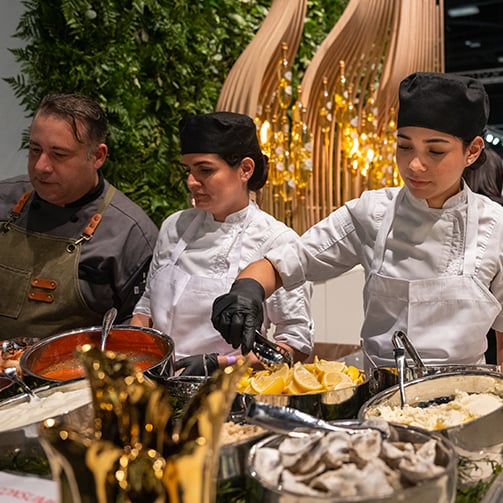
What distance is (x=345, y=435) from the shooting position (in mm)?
893

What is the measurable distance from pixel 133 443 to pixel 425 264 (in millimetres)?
1298

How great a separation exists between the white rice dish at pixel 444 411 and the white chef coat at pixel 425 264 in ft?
1.79

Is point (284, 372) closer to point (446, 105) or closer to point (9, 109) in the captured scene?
point (446, 105)

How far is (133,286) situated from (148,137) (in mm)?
2302

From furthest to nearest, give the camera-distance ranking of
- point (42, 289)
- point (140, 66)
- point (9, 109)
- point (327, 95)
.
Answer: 1. point (327, 95)
2. point (140, 66)
3. point (9, 109)
4. point (42, 289)

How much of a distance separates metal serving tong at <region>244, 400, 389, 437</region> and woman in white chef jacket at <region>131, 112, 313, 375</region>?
138 centimetres

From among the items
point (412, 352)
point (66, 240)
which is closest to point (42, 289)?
point (66, 240)

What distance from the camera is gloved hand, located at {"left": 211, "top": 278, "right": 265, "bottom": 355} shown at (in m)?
1.59

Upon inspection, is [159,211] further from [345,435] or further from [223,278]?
[345,435]

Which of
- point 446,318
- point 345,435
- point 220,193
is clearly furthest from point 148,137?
point 345,435

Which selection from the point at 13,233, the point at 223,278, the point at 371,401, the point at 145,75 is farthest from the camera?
the point at 145,75

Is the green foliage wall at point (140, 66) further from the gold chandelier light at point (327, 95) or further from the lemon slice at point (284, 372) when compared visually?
the lemon slice at point (284, 372)

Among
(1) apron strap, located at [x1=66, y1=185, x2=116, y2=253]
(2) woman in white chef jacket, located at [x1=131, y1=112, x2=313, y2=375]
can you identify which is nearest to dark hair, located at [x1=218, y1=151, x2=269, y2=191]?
(2) woman in white chef jacket, located at [x1=131, y1=112, x2=313, y2=375]

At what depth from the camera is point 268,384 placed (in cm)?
140
